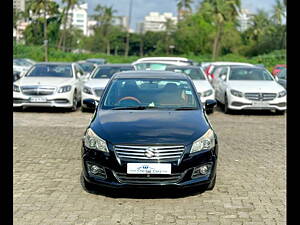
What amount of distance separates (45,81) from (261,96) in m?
6.40

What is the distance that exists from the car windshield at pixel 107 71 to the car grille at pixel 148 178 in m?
9.90

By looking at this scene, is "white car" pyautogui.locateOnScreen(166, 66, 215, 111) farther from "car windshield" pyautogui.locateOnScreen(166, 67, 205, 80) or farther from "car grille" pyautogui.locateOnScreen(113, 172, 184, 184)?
"car grille" pyautogui.locateOnScreen(113, 172, 184, 184)

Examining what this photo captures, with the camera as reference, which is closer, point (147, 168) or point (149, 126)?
point (147, 168)

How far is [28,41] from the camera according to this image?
2485 inches

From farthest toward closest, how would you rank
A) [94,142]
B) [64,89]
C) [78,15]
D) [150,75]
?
1. [78,15]
2. [64,89]
3. [150,75]
4. [94,142]

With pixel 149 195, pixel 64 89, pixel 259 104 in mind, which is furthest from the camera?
pixel 64 89

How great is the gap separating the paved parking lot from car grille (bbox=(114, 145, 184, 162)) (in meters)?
0.53

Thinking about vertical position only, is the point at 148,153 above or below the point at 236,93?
above

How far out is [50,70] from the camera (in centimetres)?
1523

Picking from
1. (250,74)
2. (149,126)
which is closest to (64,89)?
(250,74)

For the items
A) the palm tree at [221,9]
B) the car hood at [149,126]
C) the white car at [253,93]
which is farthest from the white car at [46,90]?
the palm tree at [221,9]

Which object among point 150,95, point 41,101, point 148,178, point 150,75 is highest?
point 150,75

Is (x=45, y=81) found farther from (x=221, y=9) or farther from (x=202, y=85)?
(x=221, y=9)
